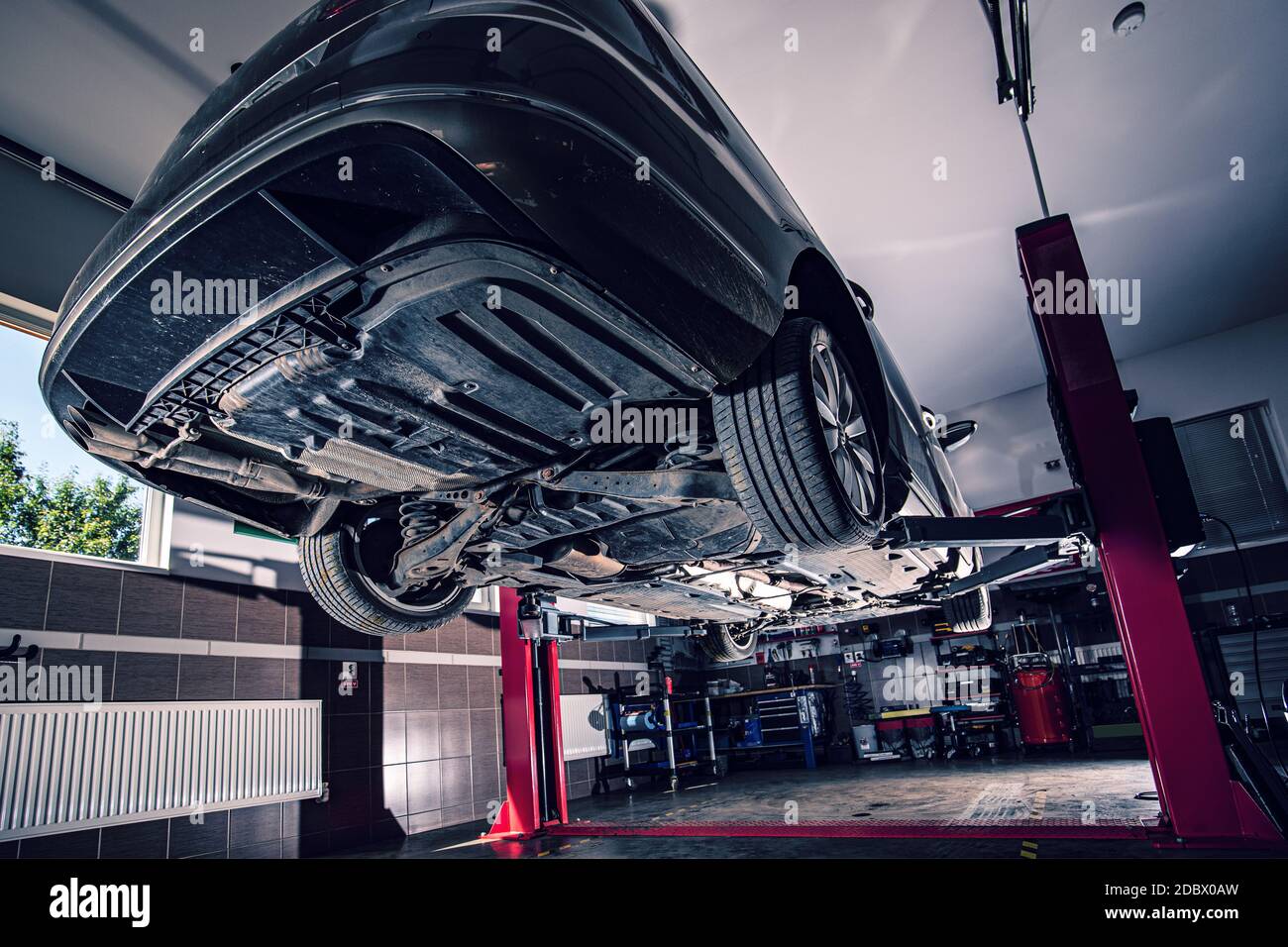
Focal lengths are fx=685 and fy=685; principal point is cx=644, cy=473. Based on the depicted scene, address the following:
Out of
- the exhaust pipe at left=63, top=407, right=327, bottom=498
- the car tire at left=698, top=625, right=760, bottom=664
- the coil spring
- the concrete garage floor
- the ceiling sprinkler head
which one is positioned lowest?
the concrete garage floor

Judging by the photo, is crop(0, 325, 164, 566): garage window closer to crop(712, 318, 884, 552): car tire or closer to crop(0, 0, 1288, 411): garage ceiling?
crop(0, 0, 1288, 411): garage ceiling

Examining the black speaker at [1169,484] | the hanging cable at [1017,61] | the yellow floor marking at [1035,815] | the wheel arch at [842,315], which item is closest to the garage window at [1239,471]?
the yellow floor marking at [1035,815]

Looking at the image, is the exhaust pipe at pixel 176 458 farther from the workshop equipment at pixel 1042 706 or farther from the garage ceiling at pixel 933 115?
the workshop equipment at pixel 1042 706

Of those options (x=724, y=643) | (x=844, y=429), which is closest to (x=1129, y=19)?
(x=844, y=429)

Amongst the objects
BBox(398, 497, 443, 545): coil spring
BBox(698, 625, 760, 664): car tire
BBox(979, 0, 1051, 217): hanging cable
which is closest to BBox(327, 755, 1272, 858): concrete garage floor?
BBox(698, 625, 760, 664): car tire

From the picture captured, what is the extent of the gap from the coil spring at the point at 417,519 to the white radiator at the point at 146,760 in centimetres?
293

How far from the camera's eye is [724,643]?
539cm

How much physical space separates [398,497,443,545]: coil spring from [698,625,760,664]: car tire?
3.00m

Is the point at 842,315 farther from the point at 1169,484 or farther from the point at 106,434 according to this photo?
the point at 106,434

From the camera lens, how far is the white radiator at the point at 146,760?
373 cm

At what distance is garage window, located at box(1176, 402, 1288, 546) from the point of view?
691cm

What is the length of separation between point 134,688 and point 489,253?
4.61 m

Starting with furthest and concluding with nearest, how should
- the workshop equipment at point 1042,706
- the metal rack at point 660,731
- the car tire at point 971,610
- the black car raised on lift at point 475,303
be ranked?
the metal rack at point 660,731 < the workshop equipment at point 1042,706 < the car tire at point 971,610 < the black car raised on lift at point 475,303
